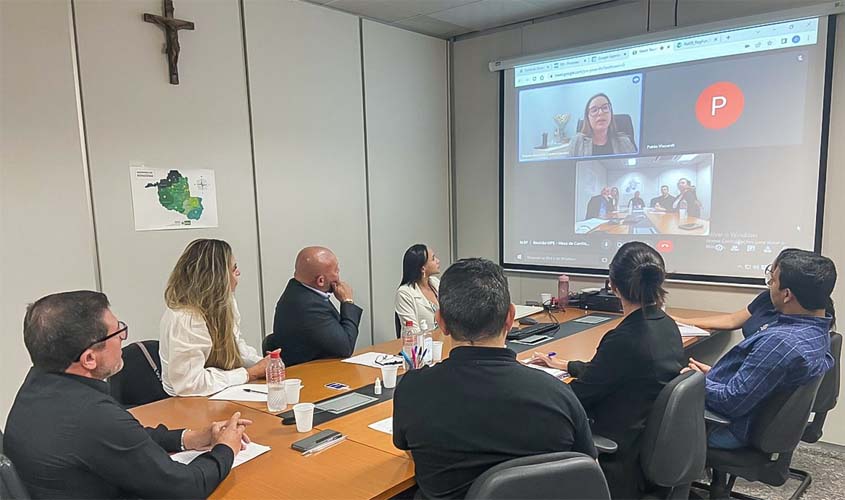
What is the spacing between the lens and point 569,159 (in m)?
4.33

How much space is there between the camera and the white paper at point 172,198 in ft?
10.3

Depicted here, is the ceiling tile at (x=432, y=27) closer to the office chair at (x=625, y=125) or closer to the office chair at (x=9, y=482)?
the office chair at (x=625, y=125)

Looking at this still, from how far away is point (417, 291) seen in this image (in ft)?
11.7

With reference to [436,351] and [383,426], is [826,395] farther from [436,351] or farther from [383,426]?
[383,426]

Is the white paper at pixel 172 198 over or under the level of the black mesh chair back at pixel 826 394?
over

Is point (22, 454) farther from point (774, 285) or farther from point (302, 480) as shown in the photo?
point (774, 285)

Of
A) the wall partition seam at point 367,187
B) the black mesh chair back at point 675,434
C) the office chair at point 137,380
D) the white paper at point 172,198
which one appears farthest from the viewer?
the wall partition seam at point 367,187

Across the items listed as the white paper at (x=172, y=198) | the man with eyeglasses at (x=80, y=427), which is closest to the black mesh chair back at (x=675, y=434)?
the man with eyeglasses at (x=80, y=427)

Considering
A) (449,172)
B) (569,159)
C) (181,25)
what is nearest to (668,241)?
(569,159)

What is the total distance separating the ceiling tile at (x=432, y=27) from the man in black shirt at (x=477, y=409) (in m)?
3.42

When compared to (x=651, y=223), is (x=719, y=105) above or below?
above

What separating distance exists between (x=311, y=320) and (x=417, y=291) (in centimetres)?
93

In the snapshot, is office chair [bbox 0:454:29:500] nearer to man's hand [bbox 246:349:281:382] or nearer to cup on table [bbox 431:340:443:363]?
man's hand [bbox 246:349:281:382]

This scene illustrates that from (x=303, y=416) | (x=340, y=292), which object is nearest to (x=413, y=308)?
(x=340, y=292)
